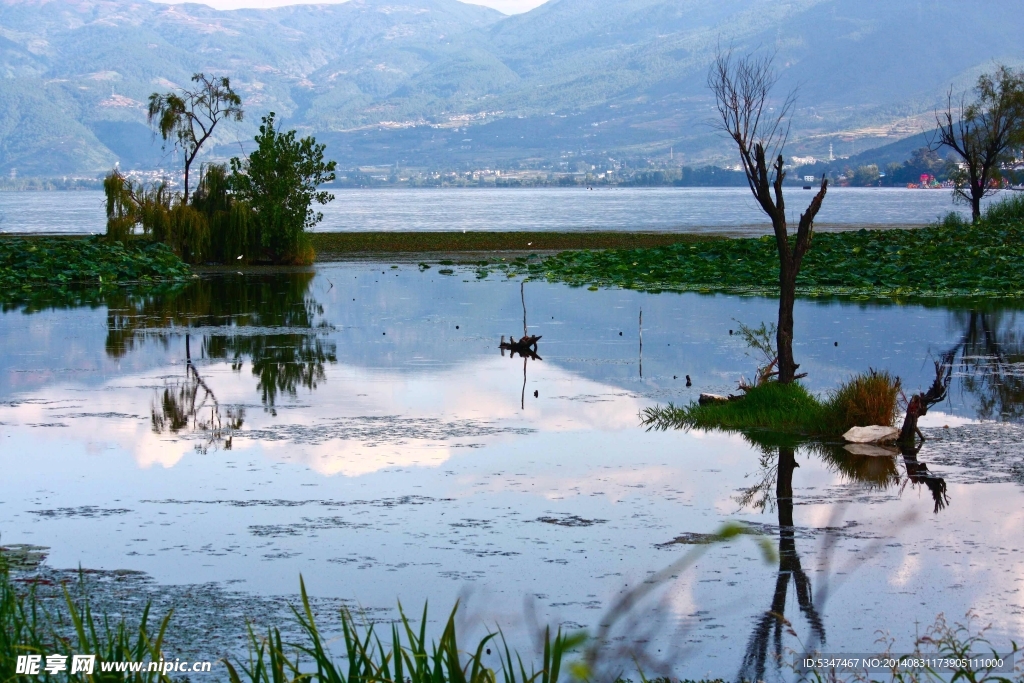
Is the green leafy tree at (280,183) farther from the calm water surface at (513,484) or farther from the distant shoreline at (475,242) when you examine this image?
the calm water surface at (513,484)

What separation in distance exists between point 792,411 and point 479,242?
43107 mm

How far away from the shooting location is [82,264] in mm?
39969

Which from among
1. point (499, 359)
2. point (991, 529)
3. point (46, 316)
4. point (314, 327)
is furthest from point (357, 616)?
point (46, 316)

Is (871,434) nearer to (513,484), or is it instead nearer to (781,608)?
(513,484)

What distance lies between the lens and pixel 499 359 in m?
22.1

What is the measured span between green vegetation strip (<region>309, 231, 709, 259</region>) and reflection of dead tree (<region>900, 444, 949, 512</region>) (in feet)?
126

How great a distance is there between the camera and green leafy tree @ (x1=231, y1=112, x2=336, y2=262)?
43.4 metres

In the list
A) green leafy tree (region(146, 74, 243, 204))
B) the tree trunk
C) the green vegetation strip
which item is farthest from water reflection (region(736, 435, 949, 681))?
the green vegetation strip

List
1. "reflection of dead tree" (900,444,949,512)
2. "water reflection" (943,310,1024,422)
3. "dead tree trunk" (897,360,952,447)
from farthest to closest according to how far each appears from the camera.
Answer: "water reflection" (943,310,1024,422) → "dead tree trunk" (897,360,952,447) → "reflection of dead tree" (900,444,949,512)

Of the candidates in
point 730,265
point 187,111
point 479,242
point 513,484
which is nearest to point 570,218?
point 479,242

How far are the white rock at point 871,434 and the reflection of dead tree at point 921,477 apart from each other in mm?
243

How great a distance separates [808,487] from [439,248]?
144 feet

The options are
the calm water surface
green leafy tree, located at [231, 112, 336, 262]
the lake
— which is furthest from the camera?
the lake

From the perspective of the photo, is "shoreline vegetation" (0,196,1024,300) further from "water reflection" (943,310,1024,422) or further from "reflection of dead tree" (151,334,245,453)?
"reflection of dead tree" (151,334,245,453)
